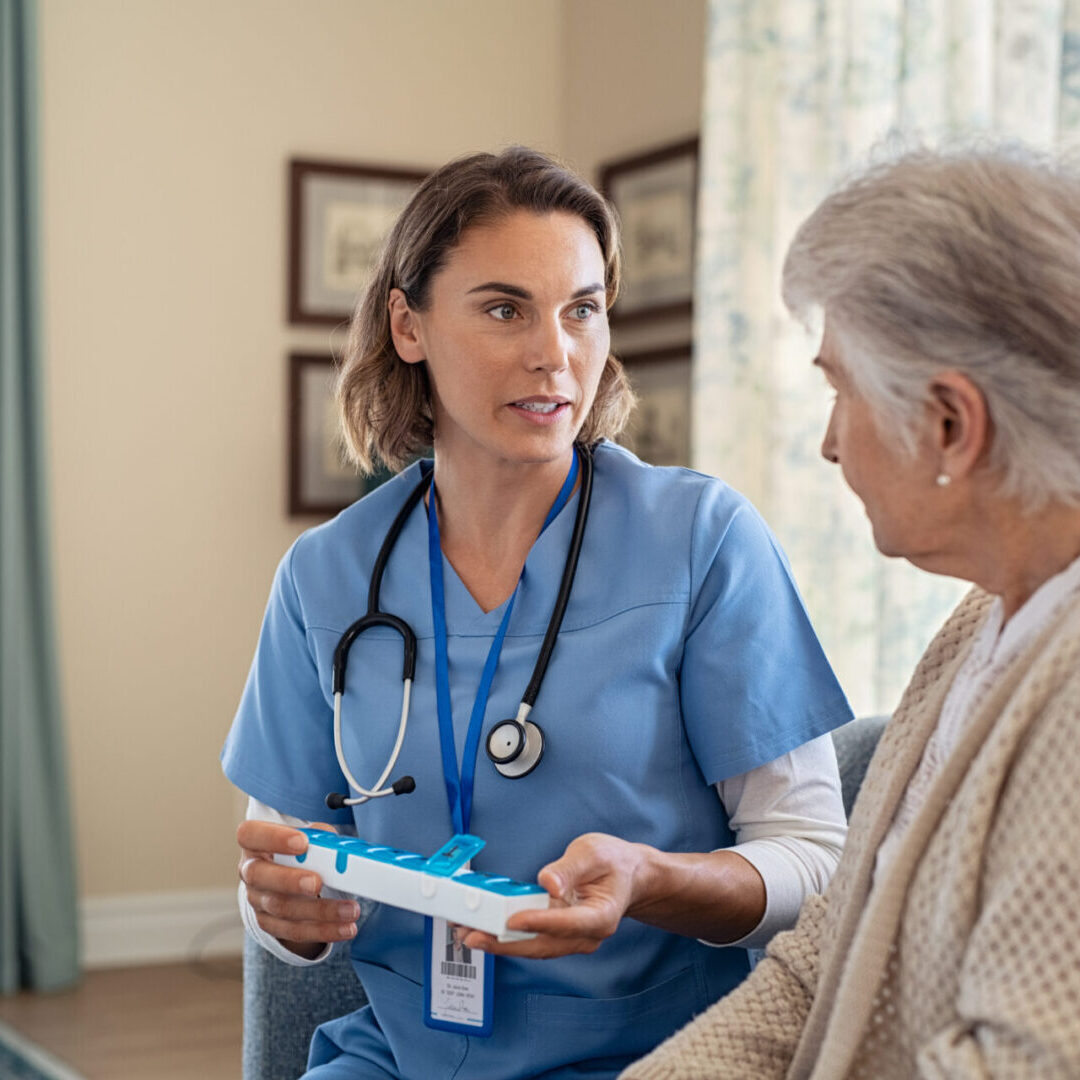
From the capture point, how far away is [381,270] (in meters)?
1.74

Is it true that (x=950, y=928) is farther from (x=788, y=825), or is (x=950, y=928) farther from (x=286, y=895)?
(x=286, y=895)

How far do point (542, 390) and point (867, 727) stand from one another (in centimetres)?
60

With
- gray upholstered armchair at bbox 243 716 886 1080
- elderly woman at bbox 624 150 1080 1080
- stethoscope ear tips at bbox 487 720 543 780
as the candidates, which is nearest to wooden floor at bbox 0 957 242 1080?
gray upholstered armchair at bbox 243 716 886 1080

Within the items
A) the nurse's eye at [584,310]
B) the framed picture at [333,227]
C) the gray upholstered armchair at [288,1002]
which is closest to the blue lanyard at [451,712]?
the nurse's eye at [584,310]

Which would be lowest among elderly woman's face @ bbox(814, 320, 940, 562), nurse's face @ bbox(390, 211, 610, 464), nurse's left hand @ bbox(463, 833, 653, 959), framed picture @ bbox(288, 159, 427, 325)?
nurse's left hand @ bbox(463, 833, 653, 959)

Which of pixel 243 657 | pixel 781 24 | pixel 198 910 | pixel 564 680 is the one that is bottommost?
pixel 198 910

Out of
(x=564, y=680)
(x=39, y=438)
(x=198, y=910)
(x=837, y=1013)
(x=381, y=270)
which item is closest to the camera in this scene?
(x=837, y=1013)

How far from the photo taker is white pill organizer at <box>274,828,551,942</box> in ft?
3.85

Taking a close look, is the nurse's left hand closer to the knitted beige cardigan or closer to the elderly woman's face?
the knitted beige cardigan

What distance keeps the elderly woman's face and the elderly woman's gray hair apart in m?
0.02

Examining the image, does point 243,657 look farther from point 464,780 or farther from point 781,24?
point 464,780

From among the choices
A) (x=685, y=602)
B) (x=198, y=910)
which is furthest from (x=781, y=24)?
(x=198, y=910)

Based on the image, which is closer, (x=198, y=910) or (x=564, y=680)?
(x=564, y=680)

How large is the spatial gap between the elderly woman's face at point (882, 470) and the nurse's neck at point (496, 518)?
56 cm
